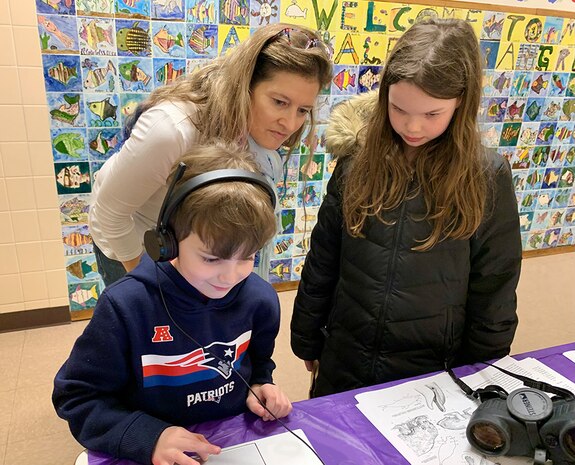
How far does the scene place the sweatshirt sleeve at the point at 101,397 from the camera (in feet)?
2.56

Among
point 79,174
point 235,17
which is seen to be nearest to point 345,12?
point 235,17

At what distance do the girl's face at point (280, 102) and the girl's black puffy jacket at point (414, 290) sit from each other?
0.16m

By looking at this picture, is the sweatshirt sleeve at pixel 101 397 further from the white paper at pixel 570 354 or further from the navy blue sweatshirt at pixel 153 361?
the white paper at pixel 570 354

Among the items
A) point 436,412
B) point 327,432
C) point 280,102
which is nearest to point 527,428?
point 436,412

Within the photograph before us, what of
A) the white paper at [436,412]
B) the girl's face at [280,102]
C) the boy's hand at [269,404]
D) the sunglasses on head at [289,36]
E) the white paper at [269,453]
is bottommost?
the white paper at [436,412]

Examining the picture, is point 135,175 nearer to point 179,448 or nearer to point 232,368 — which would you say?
point 232,368

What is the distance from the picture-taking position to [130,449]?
2.54 ft

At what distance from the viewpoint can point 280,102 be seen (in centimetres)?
109

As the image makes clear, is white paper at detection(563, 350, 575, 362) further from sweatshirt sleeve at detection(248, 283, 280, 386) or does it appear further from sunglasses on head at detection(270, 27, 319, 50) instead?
sunglasses on head at detection(270, 27, 319, 50)

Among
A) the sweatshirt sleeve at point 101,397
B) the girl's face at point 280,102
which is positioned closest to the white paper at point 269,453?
the sweatshirt sleeve at point 101,397

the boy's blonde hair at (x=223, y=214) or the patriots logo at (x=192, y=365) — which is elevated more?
the boy's blonde hair at (x=223, y=214)

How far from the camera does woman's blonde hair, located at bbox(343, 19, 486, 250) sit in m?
1.00

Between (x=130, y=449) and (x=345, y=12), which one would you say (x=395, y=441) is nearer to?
(x=130, y=449)

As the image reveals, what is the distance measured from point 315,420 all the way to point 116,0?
75.1 inches
